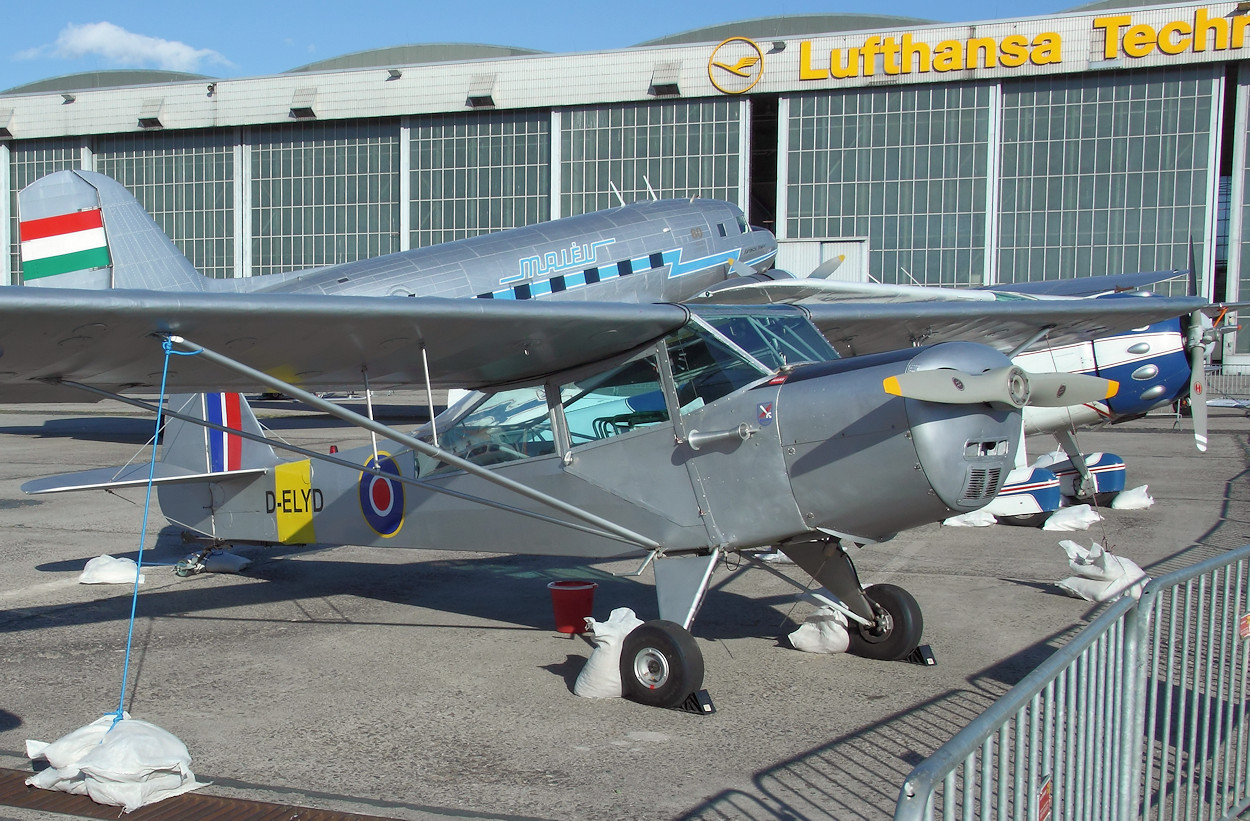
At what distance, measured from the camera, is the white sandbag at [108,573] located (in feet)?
29.1

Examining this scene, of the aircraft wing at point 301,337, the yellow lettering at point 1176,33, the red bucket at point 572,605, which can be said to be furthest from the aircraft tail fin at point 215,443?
the yellow lettering at point 1176,33

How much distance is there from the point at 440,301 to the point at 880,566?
19.0ft

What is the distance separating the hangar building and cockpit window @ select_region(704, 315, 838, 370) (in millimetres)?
32110

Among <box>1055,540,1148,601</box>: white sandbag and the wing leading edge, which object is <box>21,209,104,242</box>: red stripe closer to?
the wing leading edge

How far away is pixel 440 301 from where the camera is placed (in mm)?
5496

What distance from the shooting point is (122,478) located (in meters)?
8.09

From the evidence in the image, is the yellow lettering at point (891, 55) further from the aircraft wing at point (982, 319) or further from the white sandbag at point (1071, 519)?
the aircraft wing at point (982, 319)

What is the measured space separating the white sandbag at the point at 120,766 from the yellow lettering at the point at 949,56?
40.6 meters

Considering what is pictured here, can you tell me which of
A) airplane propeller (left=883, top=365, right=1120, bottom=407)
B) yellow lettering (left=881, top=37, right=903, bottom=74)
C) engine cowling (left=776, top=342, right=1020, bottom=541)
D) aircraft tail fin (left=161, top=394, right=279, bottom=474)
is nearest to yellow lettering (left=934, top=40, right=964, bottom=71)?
yellow lettering (left=881, top=37, right=903, bottom=74)

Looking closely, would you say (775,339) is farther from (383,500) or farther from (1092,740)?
(1092,740)

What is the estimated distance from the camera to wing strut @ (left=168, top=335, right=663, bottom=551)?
16.5 ft

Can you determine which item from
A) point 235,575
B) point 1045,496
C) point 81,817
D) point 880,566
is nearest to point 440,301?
point 81,817

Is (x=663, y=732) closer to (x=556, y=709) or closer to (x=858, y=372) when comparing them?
(x=556, y=709)

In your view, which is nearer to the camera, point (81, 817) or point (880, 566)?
point (81, 817)
